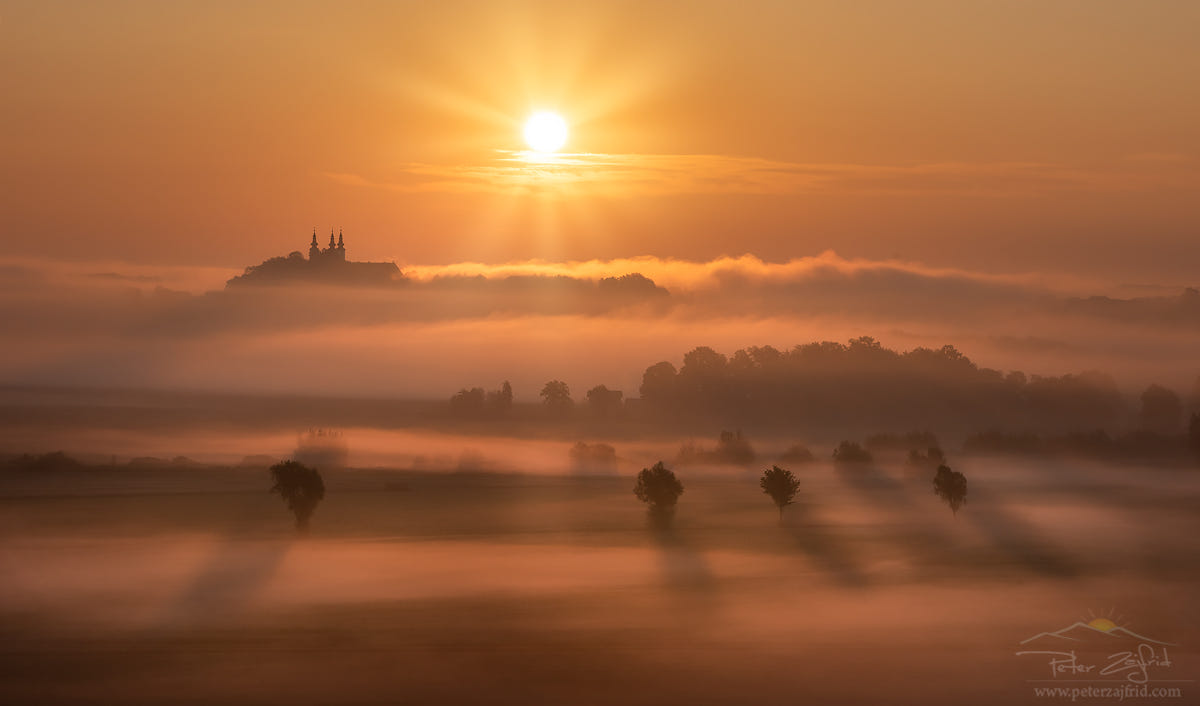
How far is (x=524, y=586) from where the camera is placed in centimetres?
17338

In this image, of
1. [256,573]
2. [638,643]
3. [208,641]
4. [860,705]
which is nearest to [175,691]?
[208,641]

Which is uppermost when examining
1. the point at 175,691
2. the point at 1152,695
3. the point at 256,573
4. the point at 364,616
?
the point at 256,573

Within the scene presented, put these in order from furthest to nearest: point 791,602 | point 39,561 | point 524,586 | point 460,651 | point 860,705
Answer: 1. point 39,561
2. point 524,586
3. point 791,602
4. point 460,651
5. point 860,705

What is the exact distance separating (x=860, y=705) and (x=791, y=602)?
→ 54653mm

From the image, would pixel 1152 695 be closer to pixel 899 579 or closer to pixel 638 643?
pixel 638 643
